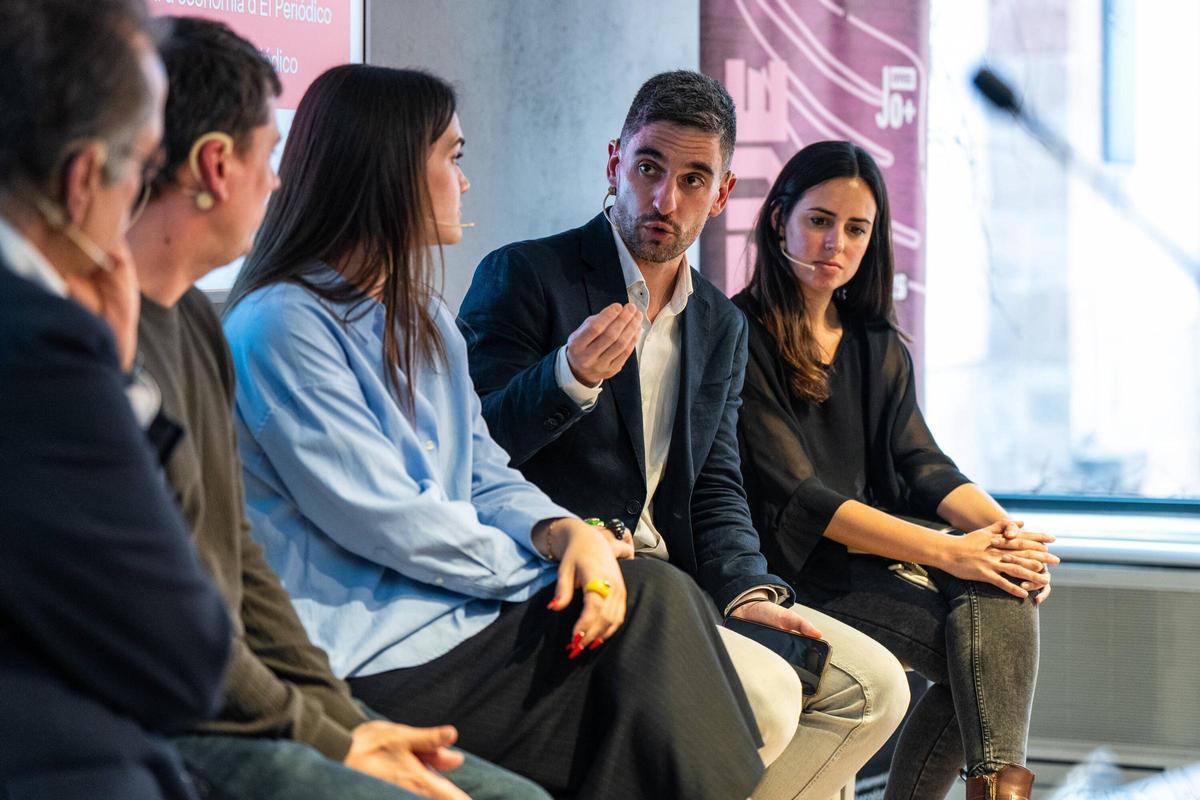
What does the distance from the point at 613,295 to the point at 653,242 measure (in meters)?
0.11

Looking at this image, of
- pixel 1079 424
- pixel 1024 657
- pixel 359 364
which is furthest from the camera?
pixel 1079 424

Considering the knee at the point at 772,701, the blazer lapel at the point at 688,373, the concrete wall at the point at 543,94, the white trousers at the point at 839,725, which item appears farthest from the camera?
the concrete wall at the point at 543,94

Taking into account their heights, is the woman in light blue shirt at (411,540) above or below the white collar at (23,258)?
below

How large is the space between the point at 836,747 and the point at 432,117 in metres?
1.12

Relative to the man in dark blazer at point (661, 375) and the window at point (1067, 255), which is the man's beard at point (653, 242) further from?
the window at point (1067, 255)

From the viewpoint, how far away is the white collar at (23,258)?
87 centimetres

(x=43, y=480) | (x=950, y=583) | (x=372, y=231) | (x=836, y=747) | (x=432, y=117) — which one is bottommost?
(x=836, y=747)

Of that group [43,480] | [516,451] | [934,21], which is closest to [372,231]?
[516,451]

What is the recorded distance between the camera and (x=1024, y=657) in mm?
2293

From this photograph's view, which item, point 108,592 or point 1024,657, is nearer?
point 108,592

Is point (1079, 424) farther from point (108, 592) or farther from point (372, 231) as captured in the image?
point (108, 592)

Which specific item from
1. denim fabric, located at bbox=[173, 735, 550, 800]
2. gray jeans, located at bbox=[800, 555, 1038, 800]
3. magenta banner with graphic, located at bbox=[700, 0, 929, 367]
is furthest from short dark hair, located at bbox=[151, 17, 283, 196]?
magenta banner with graphic, located at bbox=[700, 0, 929, 367]

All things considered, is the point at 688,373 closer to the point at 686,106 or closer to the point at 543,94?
the point at 686,106

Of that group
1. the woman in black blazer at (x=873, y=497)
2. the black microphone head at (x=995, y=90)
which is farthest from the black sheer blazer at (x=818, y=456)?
the black microphone head at (x=995, y=90)
